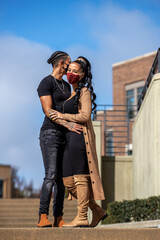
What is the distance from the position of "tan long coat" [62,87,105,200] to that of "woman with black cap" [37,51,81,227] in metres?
0.09

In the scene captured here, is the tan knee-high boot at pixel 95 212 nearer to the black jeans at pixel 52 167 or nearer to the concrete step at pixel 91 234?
the black jeans at pixel 52 167

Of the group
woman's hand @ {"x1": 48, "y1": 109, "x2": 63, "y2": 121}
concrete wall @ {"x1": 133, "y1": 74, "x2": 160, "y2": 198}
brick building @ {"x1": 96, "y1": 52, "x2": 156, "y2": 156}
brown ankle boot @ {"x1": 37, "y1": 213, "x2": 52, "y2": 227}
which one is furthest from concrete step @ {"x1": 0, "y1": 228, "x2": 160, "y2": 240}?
brick building @ {"x1": 96, "y1": 52, "x2": 156, "y2": 156}

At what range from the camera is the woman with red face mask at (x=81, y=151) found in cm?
538

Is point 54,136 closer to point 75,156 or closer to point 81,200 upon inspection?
point 75,156

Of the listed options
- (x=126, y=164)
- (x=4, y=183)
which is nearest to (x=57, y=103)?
(x=126, y=164)

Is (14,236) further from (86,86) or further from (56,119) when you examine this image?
(86,86)

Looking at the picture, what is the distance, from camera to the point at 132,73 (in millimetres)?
32688

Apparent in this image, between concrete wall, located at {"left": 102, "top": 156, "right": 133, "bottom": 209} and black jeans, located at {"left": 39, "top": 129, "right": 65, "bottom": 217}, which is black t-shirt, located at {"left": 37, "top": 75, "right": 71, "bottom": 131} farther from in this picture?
concrete wall, located at {"left": 102, "top": 156, "right": 133, "bottom": 209}

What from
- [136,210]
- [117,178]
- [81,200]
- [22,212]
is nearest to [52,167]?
[81,200]

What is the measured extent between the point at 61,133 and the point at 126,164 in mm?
10885

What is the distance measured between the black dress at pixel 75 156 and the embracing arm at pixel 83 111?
0.17 meters

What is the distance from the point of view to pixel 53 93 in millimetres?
5887

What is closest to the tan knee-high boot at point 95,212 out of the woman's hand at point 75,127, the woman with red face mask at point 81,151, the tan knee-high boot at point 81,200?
the woman with red face mask at point 81,151

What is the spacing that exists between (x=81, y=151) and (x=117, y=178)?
10771 millimetres
